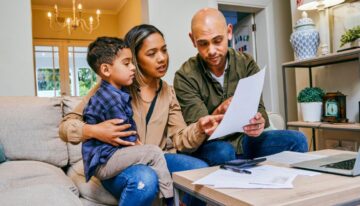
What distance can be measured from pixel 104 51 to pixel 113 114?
10.5 inches

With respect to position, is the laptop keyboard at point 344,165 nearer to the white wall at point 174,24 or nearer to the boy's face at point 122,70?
the boy's face at point 122,70

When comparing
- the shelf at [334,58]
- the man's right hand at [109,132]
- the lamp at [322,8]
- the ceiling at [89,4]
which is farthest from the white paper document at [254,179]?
the ceiling at [89,4]

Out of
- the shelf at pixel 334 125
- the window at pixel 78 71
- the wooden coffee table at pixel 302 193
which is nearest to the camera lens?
the wooden coffee table at pixel 302 193

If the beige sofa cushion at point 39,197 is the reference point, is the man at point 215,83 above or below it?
above

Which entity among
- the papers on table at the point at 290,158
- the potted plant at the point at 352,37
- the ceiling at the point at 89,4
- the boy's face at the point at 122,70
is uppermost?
the ceiling at the point at 89,4

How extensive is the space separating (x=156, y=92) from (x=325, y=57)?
4.81ft

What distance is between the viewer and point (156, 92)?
1.38 meters

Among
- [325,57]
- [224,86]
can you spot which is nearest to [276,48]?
[325,57]

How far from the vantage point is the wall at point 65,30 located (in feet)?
17.3

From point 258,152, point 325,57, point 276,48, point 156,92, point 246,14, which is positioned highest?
point 246,14

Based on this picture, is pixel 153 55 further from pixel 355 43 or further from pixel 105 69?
pixel 355 43

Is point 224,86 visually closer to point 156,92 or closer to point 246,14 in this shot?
point 156,92

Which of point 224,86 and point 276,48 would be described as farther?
point 276,48

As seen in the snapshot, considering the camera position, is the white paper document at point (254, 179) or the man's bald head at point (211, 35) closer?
the white paper document at point (254, 179)
